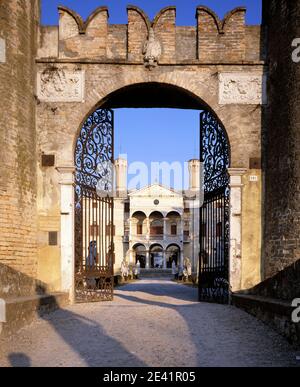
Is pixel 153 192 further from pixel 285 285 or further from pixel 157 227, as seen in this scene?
pixel 285 285

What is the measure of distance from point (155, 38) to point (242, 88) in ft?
7.69

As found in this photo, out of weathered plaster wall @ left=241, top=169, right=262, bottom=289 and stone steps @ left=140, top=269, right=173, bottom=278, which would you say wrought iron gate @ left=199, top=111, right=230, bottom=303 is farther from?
stone steps @ left=140, top=269, right=173, bottom=278

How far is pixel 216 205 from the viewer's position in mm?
12188

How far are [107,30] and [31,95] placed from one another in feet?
8.17

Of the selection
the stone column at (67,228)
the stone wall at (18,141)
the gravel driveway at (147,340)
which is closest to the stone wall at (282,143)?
the gravel driveway at (147,340)

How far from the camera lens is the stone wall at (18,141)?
949cm

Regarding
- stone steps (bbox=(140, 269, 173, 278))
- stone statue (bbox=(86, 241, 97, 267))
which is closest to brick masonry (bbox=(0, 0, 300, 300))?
stone statue (bbox=(86, 241, 97, 267))

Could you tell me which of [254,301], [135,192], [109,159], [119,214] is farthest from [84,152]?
[135,192]

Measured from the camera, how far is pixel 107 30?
462 inches

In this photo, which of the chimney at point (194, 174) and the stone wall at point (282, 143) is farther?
the chimney at point (194, 174)

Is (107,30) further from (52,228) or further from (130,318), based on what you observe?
(130,318)

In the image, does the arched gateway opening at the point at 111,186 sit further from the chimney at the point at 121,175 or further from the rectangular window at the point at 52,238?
the chimney at the point at 121,175

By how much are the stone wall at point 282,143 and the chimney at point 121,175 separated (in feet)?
151
